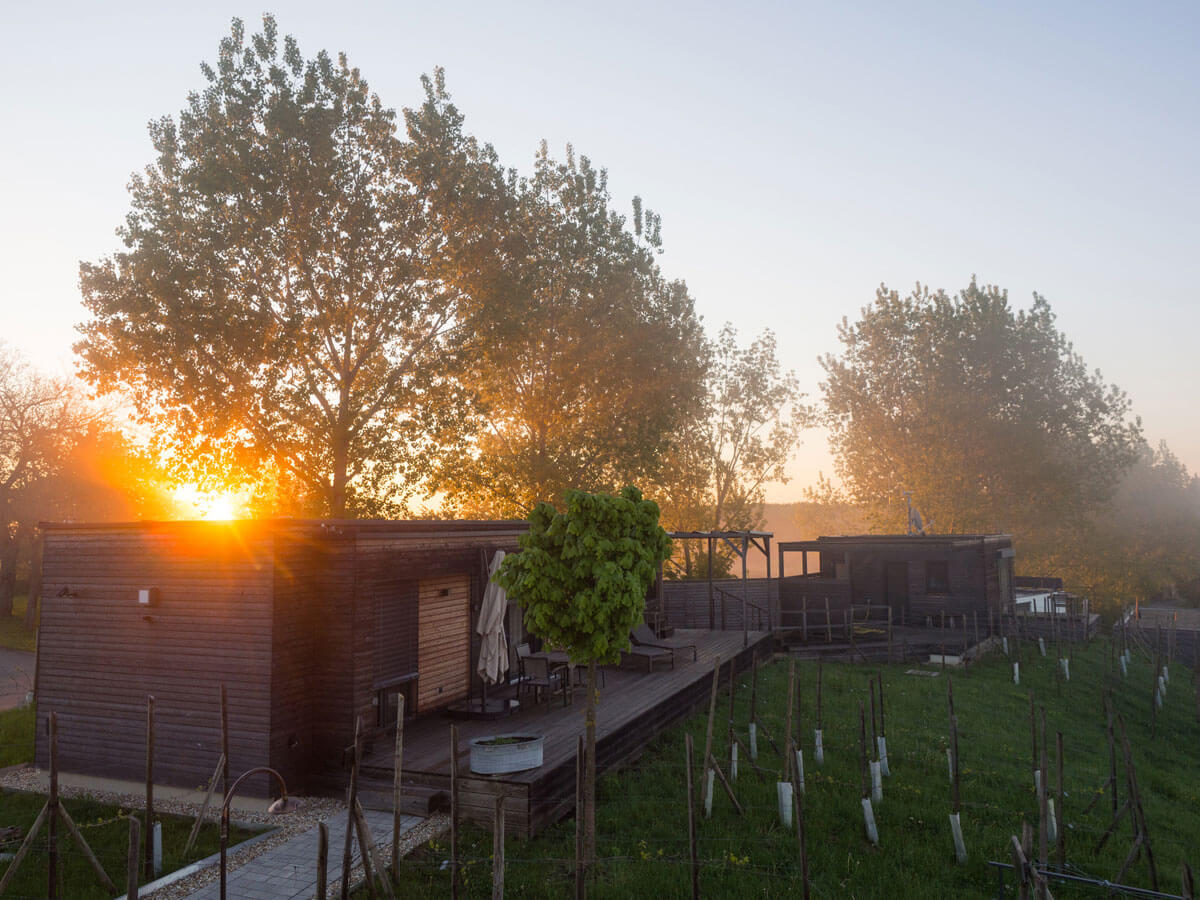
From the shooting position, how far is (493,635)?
13570 millimetres

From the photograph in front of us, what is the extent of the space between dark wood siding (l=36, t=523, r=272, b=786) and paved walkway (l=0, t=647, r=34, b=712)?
821 centimetres

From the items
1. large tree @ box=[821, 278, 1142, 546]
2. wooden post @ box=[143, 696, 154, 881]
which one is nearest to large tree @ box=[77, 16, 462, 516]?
wooden post @ box=[143, 696, 154, 881]

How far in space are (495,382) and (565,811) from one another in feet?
77.7

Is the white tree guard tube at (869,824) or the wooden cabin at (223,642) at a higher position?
the wooden cabin at (223,642)

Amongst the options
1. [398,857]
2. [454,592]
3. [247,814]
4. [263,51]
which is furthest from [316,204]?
[398,857]

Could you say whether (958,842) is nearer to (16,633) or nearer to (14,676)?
(14,676)

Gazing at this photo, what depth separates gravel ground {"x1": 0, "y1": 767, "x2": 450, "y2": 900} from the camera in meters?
8.21

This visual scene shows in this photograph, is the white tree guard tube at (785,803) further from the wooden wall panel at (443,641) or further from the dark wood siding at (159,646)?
the dark wood siding at (159,646)

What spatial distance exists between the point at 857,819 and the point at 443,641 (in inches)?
283

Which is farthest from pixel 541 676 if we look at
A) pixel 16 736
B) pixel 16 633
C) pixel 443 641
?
pixel 16 633

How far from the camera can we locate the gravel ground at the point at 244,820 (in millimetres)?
8211

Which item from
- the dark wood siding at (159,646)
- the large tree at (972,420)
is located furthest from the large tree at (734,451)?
the dark wood siding at (159,646)

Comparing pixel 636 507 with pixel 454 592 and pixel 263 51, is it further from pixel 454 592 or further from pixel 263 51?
pixel 263 51

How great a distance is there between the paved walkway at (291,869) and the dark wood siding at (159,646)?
1.75m
